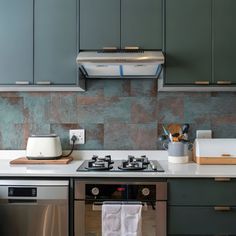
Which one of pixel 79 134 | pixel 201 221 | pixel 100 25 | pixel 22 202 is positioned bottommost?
pixel 201 221

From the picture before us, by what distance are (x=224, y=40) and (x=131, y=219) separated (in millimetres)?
1375

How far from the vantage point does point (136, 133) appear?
2.28m

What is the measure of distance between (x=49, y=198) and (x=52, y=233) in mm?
216

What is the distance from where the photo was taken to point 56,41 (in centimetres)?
197

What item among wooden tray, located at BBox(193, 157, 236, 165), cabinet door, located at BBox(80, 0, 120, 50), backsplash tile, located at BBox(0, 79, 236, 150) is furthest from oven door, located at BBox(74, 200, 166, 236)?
cabinet door, located at BBox(80, 0, 120, 50)

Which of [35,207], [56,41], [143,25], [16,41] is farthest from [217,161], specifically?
[16,41]

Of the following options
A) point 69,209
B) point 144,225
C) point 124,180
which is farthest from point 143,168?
point 69,209

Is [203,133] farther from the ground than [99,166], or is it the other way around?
[203,133]

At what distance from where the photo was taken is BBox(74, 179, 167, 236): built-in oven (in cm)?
164

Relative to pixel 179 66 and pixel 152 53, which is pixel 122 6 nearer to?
pixel 152 53

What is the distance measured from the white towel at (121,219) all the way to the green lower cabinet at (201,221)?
0.21 metres

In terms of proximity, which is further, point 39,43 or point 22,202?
point 39,43

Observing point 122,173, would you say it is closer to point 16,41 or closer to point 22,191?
point 22,191

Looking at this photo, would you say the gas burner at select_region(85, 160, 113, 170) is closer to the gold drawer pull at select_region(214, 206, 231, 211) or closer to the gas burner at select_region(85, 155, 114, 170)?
the gas burner at select_region(85, 155, 114, 170)
